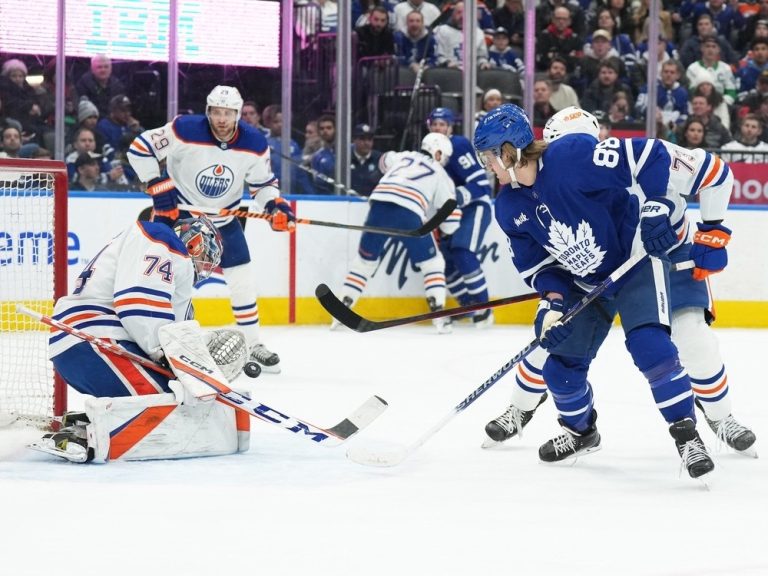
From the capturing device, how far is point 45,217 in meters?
4.84

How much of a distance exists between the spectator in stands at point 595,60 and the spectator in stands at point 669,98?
10.1 inches

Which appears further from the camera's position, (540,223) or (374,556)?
(540,223)

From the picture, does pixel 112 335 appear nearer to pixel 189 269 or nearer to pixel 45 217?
pixel 189 269

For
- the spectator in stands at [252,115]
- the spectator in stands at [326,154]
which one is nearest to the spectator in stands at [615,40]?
the spectator in stands at [326,154]

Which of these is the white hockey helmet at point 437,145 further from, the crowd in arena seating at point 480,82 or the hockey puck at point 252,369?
the hockey puck at point 252,369

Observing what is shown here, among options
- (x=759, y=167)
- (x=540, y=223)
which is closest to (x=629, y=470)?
(x=540, y=223)

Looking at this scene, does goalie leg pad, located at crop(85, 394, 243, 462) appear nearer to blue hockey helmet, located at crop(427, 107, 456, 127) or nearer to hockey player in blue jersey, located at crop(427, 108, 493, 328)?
hockey player in blue jersey, located at crop(427, 108, 493, 328)

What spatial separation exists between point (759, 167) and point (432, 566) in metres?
5.81

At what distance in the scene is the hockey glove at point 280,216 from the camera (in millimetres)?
5383

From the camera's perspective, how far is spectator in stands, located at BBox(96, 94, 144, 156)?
6.83m

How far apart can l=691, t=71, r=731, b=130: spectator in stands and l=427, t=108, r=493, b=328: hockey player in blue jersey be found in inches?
69.5

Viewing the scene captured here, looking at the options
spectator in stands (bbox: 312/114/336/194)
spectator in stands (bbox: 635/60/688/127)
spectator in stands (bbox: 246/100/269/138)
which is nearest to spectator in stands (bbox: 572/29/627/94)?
spectator in stands (bbox: 635/60/688/127)

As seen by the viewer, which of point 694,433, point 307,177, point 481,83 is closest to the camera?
point 694,433

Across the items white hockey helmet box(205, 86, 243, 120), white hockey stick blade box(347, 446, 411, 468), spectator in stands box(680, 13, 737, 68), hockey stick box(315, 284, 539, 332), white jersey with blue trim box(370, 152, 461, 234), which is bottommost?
white hockey stick blade box(347, 446, 411, 468)
